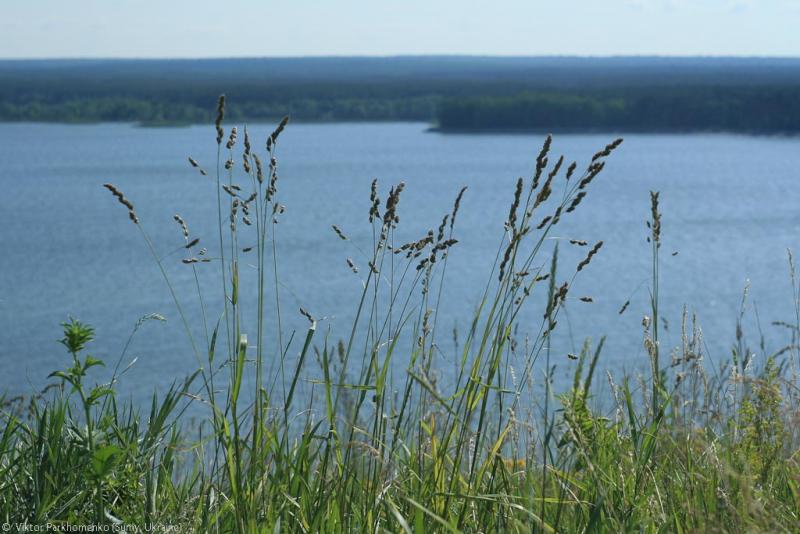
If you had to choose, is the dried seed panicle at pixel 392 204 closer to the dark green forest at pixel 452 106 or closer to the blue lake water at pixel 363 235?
the blue lake water at pixel 363 235

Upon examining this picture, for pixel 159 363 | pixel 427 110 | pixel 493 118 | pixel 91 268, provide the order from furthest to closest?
pixel 427 110 < pixel 493 118 < pixel 91 268 < pixel 159 363

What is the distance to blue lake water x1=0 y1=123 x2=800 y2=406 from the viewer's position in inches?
714

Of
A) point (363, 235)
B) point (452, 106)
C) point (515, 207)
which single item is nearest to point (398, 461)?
point (515, 207)

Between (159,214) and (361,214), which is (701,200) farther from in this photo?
(159,214)

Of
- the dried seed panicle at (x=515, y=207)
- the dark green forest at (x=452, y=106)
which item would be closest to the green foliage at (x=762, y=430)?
Result: the dried seed panicle at (x=515, y=207)

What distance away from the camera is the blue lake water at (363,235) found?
1812 cm

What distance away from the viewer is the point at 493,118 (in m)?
83.0

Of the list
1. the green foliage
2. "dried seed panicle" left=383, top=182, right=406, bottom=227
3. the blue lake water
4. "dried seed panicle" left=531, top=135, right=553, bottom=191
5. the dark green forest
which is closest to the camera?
"dried seed panicle" left=531, top=135, right=553, bottom=191

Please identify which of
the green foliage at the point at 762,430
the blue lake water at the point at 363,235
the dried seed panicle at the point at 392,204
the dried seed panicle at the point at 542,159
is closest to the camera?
the dried seed panicle at the point at 542,159

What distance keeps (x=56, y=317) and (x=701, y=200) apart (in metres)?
30.4

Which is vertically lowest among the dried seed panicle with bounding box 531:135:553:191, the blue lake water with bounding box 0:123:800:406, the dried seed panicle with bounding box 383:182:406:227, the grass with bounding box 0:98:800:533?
the blue lake water with bounding box 0:123:800:406

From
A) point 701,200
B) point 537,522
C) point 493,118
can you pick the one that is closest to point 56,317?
point 537,522

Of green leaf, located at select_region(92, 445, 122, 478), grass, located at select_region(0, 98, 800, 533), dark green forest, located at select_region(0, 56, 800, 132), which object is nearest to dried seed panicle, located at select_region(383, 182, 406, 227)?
grass, located at select_region(0, 98, 800, 533)

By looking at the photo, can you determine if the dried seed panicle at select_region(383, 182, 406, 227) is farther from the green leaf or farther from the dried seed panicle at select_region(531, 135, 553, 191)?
the green leaf
